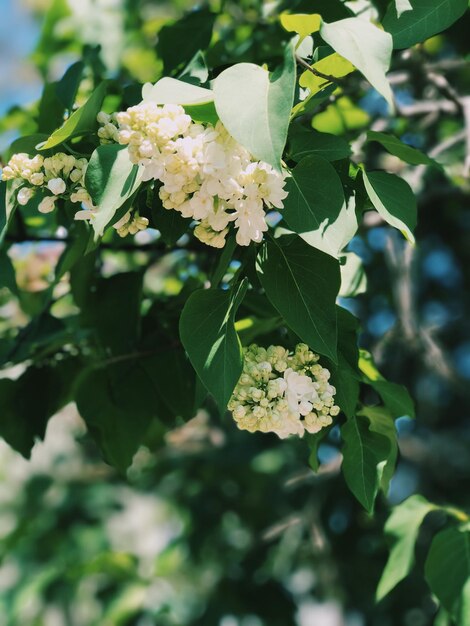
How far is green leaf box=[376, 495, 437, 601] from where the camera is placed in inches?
52.3

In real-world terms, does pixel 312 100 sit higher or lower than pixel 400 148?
higher

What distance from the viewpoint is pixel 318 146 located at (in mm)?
888

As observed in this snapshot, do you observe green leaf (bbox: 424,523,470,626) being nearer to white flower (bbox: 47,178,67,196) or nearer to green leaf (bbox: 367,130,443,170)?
green leaf (bbox: 367,130,443,170)

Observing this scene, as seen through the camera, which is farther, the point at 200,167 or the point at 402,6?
the point at 402,6

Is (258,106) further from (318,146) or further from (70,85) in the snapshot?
(70,85)

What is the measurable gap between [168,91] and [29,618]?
3.43m

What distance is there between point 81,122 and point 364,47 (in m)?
0.31

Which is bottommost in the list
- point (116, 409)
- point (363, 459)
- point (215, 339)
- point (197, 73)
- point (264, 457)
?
point (264, 457)

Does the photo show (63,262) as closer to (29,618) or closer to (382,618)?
(382,618)

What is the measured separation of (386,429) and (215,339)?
31 cm

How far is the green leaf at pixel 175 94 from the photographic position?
2.56ft

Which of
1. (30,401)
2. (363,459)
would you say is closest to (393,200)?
(363,459)

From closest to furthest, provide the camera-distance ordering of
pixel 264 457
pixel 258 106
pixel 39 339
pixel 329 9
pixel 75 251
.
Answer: pixel 258 106 < pixel 329 9 < pixel 75 251 < pixel 39 339 < pixel 264 457

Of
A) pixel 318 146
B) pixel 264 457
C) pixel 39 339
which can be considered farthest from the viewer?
pixel 264 457
